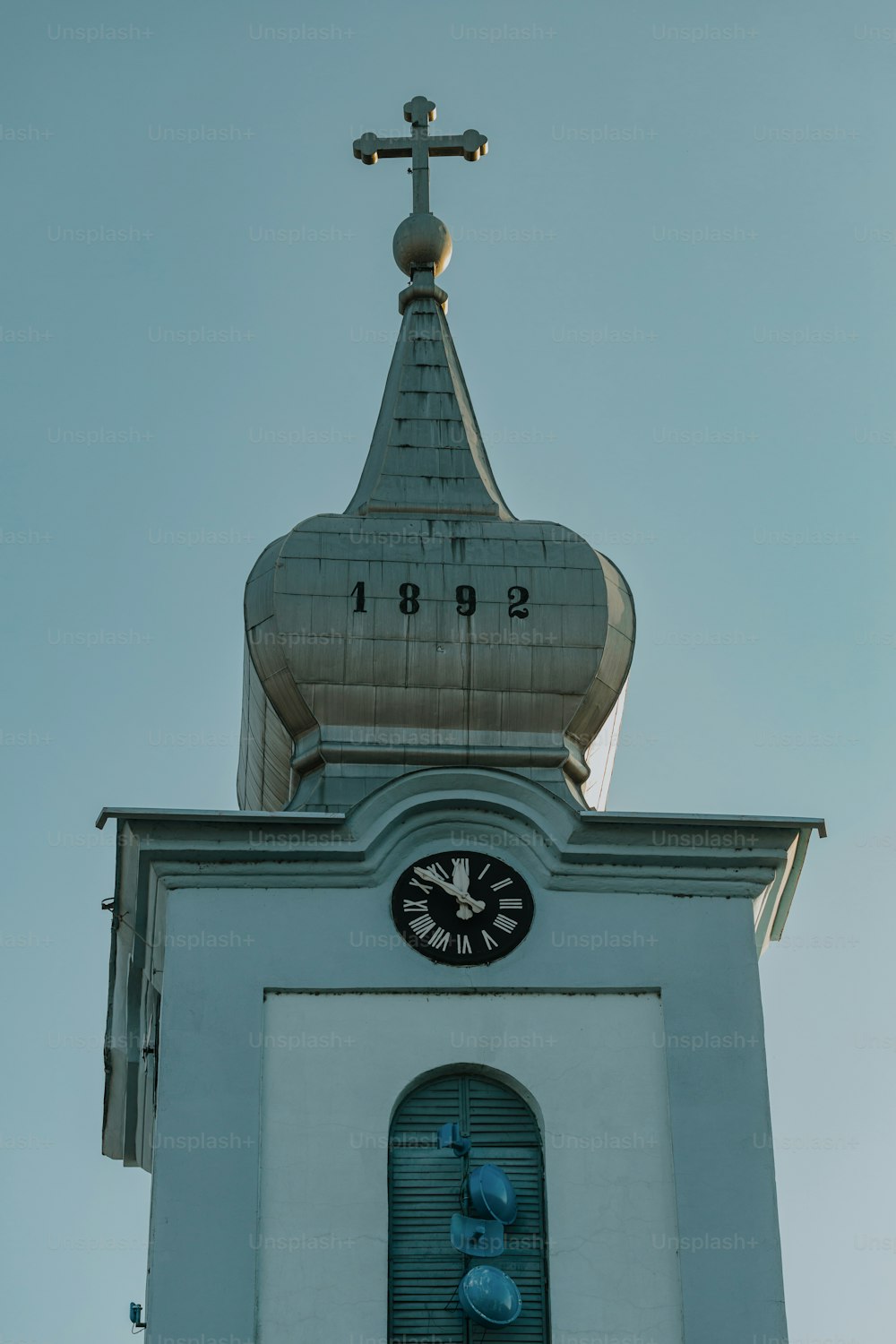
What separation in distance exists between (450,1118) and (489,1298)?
1876 millimetres

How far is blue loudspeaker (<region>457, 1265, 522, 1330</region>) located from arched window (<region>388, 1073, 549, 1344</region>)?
0.18 meters

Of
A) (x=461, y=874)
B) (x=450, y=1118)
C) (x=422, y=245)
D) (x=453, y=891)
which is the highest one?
(x=422, y=245)

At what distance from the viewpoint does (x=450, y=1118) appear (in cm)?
2716

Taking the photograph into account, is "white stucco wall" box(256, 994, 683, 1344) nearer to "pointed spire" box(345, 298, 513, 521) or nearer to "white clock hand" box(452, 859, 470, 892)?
"white clock hand" box(452, 859, 470, 892)

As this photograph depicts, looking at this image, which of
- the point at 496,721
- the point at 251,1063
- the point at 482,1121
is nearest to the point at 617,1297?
the point at 482,1121

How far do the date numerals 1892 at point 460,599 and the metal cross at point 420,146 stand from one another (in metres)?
5.94

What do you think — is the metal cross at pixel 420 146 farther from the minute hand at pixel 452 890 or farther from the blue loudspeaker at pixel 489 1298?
the blue loudspeaker at pixel 489 1298

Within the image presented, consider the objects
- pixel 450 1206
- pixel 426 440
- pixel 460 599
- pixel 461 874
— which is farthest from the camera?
pixel 426 440

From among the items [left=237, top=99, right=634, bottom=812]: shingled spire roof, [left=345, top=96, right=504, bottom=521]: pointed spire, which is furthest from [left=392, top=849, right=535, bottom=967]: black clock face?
[left=345, top=96, right=504, bottom=521]: pointed spire

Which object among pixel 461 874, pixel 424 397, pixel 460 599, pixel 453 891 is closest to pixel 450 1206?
pixel 453 891

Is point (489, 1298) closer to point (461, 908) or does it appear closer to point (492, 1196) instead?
point (492, 1196)

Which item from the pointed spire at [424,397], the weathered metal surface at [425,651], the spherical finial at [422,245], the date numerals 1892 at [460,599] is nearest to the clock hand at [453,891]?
the weathered metal surface at [425,651]

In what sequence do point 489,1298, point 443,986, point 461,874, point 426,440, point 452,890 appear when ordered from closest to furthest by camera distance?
point 489,1298
point 443,986
point 452,890
point 461,874
point 426,440

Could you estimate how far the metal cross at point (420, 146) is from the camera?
111 feet
